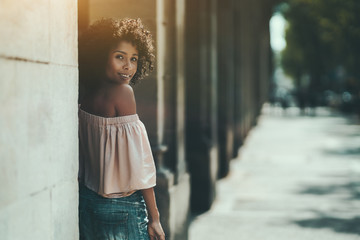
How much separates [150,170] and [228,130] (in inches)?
414

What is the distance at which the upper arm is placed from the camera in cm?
305

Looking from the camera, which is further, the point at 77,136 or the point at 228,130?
the point at 228,130

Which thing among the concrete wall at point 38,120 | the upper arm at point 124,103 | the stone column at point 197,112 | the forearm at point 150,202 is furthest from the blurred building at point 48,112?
the stone column at point 197,112

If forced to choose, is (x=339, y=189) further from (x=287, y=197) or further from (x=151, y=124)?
(x=151, y=124)

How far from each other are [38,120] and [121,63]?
62cm

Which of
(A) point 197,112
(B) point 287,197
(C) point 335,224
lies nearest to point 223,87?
(B) point 287,197

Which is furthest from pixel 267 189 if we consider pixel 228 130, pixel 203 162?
pixel 228 130

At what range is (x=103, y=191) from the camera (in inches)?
121

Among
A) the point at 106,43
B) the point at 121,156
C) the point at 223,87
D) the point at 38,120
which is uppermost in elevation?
the point at 106,43

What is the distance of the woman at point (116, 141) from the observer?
120 inches

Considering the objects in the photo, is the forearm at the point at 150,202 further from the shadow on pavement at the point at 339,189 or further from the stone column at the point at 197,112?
the shadow on pavement at the point at 339,189

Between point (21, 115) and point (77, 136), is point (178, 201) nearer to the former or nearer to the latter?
point (77, 136)

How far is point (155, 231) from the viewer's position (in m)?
3.19

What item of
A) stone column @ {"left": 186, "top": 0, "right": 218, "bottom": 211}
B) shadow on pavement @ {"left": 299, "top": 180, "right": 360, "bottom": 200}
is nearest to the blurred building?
stone column @ {"left": 186, "top": 0, "right": 218, "bottom": 211}
